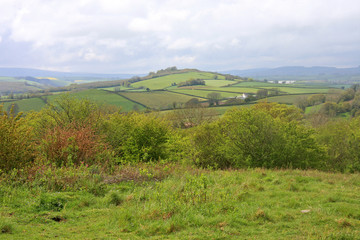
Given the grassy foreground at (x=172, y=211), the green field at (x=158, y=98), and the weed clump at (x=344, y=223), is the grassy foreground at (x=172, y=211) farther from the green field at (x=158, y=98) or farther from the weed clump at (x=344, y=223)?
the green field at (x=158, y=98)

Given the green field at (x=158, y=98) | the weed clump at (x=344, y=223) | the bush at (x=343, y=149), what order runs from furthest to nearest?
the green field at (x=158, y=98), the bush at (x=343, y=149), the weed clump at (x=344, y=223)

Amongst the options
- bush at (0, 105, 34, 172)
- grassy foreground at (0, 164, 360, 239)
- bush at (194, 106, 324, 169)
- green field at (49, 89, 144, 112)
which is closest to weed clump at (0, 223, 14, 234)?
grassy foreground at (0, 164, 360, 239)

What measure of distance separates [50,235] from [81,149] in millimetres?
7461

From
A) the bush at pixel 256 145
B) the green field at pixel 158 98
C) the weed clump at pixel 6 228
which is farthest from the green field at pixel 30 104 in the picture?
the weed clump at pixel 6 228

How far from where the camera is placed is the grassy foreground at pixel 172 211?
257 inches

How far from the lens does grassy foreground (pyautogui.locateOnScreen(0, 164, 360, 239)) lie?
257 inches

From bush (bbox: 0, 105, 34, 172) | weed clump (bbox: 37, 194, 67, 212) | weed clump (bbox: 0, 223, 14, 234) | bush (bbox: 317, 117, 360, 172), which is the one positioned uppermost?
bush (bbox: 0, 105, 34, 172)

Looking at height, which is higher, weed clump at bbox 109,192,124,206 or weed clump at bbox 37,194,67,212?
weed clump at bbox 37,194,67,212

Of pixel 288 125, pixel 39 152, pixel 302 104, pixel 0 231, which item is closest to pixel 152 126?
pixel 288 125

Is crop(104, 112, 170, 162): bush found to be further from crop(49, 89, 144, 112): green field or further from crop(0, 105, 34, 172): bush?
crop(49, 89, 144, 112): green field

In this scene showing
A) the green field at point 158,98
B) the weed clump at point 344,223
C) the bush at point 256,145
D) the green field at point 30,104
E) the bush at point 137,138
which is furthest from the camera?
the green field at point 158,98

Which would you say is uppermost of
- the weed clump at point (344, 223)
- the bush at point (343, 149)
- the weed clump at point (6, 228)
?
the weed clump at point (6, 228)

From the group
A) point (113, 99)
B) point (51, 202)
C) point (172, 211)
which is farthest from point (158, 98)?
point (172, 211)

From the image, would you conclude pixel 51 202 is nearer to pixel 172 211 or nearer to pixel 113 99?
pixel 172 211
